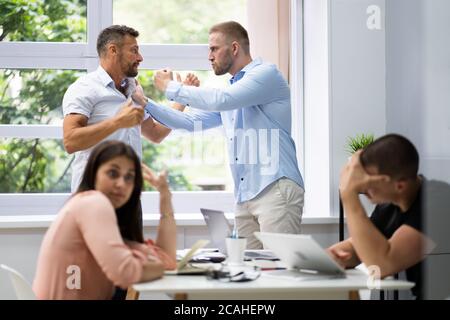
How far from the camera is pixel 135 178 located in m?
2.05

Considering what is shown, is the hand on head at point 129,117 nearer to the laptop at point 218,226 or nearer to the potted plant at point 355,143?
the laptop at point 218,226

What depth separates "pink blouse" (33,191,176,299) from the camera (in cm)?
195

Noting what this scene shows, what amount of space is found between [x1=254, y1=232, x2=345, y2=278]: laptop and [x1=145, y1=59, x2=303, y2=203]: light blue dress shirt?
3.41ft

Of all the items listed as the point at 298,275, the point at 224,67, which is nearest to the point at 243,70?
the point at 224,67

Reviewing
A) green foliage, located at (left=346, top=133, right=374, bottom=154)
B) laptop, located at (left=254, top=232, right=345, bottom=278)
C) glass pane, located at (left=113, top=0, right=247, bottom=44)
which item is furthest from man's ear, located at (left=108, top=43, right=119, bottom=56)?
glass pane, located at (left=113, top=0, right=247, bottom=44)

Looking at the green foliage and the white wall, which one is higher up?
the green foliage

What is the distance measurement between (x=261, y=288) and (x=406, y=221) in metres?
0.48

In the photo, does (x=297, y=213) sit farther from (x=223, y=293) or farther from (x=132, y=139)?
(x=223, y=293)

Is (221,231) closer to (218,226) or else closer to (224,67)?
(218,226)

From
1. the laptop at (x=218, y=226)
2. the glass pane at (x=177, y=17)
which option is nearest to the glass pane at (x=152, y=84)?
the glass pane at (x=177, y=17)

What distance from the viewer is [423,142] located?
234 centimetres

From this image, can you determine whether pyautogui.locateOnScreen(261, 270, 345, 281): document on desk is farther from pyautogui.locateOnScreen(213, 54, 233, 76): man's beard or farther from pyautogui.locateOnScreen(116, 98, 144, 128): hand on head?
pyautogui.locateOnScreen(213, 54, 233, 76): man's beard

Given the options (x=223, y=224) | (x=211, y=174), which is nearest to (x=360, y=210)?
(x=223, y=224)

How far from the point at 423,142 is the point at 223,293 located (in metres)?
0.82
